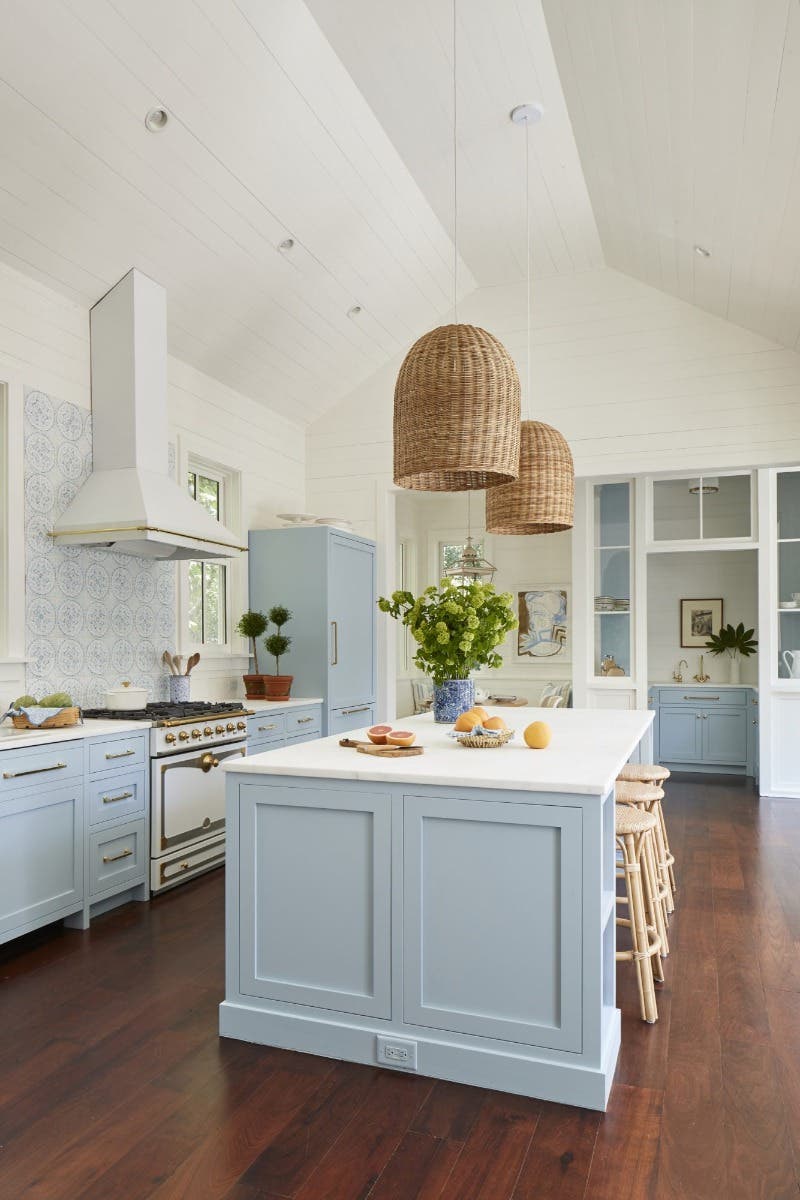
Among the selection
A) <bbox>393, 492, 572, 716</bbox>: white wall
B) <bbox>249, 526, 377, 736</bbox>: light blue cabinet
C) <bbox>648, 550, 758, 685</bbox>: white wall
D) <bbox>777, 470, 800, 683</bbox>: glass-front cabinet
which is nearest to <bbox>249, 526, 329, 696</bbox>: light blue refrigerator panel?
<bbox>249, 526, 377, 736</bbox>: light blue cabinet

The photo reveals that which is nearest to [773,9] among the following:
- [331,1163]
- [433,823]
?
[433,823]

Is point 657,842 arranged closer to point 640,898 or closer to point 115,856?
point 640,898

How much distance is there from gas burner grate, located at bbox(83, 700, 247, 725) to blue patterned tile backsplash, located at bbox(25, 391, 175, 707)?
219 millimetres

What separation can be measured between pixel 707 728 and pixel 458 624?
16.7 ft

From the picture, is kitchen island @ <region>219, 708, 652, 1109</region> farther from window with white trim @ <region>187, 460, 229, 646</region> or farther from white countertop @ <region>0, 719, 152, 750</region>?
Result: window with white trim @ <region>187, 460, 229, 646</region>

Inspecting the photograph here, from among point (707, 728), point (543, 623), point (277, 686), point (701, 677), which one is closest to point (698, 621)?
point (701, 677)

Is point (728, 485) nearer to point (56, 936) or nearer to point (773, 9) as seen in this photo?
point (773, 9)

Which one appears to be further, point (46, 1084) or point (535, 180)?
point (535, 180)

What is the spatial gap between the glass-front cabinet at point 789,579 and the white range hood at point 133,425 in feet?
14.2

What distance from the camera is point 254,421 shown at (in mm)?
6359

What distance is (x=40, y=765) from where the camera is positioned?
348cm

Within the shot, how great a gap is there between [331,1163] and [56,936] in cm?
206

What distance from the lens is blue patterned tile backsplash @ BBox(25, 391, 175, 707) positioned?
419 cm

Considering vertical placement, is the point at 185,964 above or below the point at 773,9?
below
